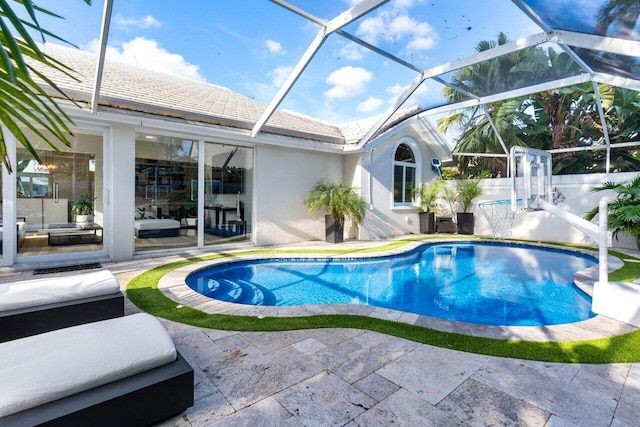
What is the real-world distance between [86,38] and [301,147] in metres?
6.88

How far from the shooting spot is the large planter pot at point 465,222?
1670 centimetres

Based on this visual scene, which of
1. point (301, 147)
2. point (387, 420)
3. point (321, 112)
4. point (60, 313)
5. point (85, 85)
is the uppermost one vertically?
point (321, 112)

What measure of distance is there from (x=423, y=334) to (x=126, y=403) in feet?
11.6

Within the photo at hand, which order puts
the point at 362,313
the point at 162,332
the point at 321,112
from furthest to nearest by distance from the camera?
the point at 321,112, the point at 362,313, the point at 162,332

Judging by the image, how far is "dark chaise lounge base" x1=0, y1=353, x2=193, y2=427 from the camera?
2182 millimetres

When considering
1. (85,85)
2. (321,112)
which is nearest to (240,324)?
(85,85)

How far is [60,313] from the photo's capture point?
3.95 m

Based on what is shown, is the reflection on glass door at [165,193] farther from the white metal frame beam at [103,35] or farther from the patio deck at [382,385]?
the patio deck at [382,385]

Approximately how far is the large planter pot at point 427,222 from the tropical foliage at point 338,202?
520 centimetres

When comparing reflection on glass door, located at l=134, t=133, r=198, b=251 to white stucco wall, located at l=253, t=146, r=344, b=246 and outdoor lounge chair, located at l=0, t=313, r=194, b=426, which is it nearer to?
white stucco wall, located at l=253, t=146, r=344, b=246

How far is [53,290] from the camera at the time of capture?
414 cm

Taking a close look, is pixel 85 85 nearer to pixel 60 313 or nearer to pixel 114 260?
pixel 114 260

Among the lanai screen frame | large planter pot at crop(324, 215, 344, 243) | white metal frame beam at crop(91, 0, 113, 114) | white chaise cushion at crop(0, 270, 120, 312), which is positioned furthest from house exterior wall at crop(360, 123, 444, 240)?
white chaise cushion at crop(0, 270, 120, 312)

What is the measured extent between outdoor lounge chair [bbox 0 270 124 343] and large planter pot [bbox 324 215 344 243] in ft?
29.4
